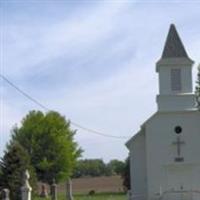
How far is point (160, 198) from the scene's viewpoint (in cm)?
4131

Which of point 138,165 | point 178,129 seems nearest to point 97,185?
point 138,165

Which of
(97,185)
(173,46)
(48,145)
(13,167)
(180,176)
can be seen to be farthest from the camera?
(97,185)

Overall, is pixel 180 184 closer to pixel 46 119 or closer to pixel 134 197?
pixel 134 197

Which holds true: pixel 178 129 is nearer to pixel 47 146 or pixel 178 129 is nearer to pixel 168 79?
pixel 168 79

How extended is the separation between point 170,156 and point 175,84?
4503 millimetres

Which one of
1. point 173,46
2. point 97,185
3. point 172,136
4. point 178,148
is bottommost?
point 178,148

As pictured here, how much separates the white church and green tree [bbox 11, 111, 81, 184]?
4038 cm

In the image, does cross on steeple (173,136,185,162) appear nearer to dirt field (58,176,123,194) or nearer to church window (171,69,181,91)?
church window (171,69,181,91)

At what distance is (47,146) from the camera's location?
279ft

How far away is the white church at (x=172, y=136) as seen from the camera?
4256 cm

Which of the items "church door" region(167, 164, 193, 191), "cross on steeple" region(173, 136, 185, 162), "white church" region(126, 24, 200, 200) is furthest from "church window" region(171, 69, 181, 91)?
"church door" region(167, 164, 193, 191)

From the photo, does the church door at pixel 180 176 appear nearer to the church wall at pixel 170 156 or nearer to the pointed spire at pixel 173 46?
the church wall at pixel 170 156

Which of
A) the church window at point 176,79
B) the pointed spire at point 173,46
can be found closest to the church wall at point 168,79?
the church window at point 176,79

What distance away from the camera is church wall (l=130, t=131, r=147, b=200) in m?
44.2
